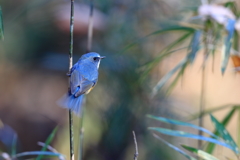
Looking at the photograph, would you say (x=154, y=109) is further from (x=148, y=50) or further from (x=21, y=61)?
(x=21, y=61)

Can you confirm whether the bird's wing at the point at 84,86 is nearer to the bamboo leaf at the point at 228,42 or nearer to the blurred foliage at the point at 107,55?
the bamboo leaf at the point at 228,42

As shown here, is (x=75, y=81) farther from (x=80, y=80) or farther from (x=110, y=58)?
(x=110, y=58)

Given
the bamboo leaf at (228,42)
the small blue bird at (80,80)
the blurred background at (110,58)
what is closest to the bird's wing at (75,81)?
the small blue bird at (80,80)

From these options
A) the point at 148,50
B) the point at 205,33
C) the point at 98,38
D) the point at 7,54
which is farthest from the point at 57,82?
the point at 205,33

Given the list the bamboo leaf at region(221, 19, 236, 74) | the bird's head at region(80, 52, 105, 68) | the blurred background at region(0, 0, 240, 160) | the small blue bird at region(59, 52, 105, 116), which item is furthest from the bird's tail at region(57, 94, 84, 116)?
the blurred background at region(0, 0, 240, 160)

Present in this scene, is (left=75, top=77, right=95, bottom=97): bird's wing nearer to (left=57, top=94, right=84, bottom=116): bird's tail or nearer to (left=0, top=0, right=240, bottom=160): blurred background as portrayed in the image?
(left=57, top=94, right=84, bottom=116): bird's tail

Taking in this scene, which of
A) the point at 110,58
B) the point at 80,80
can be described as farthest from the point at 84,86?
the point at 110,58

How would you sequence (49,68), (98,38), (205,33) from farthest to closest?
(49,68), (98,38), (205,33)

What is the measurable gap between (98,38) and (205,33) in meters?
0.97

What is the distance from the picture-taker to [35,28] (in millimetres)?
2316

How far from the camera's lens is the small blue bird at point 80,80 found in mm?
928

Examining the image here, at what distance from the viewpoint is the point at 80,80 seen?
3.31 feet

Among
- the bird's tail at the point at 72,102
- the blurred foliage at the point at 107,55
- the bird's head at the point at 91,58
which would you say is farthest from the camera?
the blurred foliage at the point at 107,55

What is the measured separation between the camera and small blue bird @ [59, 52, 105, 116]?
93 cm
